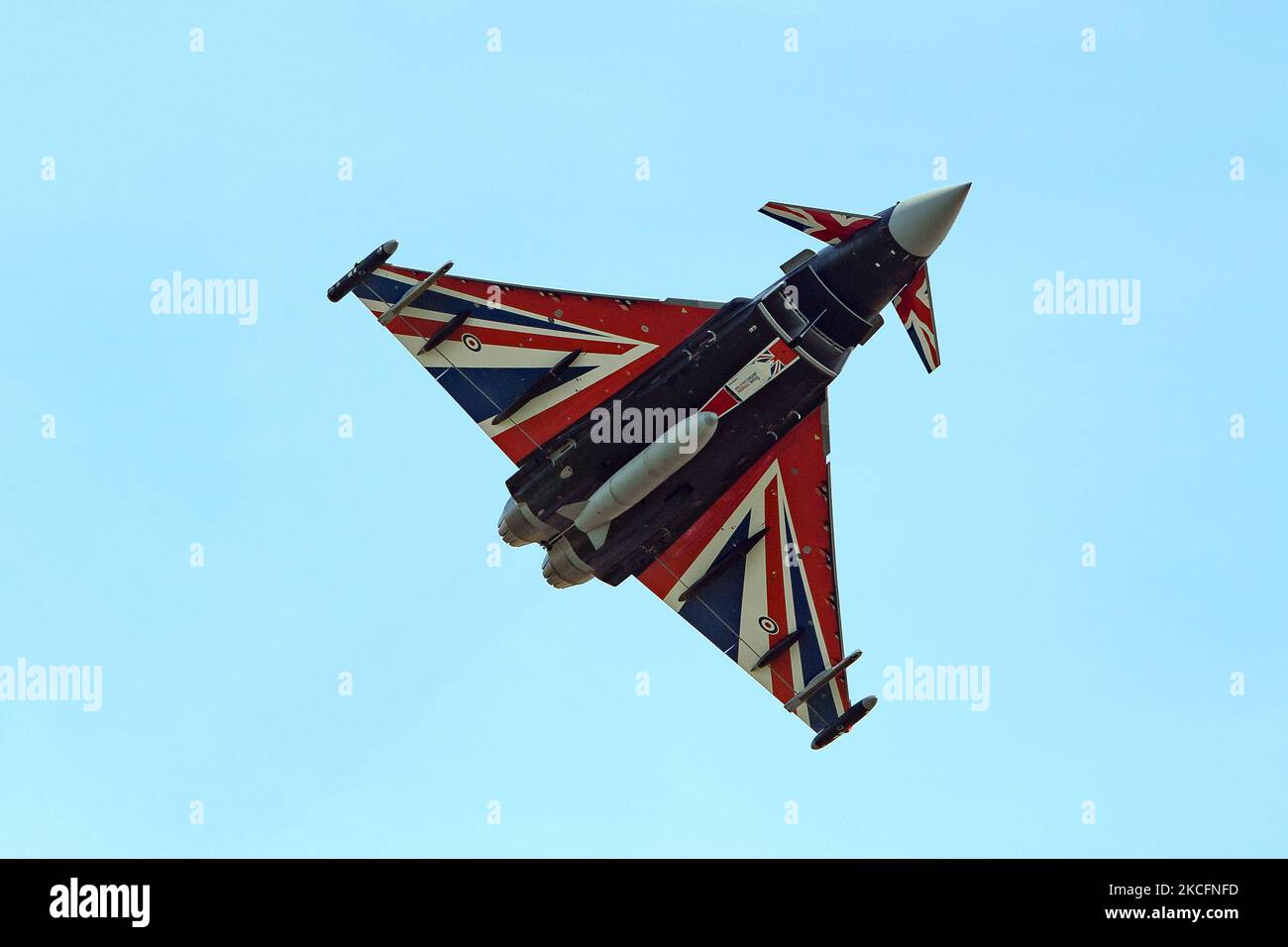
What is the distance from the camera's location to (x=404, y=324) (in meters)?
41.1

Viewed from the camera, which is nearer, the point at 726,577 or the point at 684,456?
the point at 684,456

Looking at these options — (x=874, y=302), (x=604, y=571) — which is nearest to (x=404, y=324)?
(x=604, y=571)

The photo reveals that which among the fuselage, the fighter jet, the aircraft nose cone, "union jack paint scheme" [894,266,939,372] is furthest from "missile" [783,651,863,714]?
the aircraft nose cone

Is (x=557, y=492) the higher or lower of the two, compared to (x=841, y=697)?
higher

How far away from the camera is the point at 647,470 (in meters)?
37.6

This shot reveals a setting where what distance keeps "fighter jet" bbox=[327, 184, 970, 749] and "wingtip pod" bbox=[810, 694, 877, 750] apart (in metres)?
0.04

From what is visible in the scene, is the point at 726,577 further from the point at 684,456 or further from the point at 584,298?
the point at 584,298

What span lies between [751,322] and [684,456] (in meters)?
3.74

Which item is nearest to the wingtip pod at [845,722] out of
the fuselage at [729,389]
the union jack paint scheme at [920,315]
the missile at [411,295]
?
the fuselage at [729,389]

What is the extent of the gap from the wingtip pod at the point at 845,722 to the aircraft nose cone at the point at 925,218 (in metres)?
11.1

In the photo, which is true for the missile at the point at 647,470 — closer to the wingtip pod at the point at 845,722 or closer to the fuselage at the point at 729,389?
the fuselage at the point at 729,389

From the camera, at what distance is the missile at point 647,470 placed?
37.2m

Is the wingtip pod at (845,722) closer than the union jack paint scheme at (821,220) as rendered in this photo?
No

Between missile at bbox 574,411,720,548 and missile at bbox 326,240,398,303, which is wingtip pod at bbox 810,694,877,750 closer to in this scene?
missile at bbox 574,411,720,548
